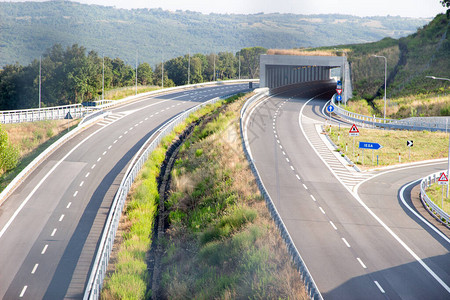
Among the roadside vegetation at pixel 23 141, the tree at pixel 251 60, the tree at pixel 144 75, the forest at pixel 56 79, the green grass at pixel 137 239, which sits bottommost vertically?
the green grass at pixel 137 239

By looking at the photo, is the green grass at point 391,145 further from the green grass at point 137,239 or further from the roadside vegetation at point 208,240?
the green grass at point 137,239

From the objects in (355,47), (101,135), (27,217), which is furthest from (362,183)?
(355,47)

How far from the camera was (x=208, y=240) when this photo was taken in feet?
69.7

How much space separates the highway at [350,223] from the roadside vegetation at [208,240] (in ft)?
6.11

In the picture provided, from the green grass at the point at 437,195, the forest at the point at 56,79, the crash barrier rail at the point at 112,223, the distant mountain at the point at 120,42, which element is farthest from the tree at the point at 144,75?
the green grass at the point at 437,195

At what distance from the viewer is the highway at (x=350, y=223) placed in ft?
53.9

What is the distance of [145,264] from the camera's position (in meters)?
19.3

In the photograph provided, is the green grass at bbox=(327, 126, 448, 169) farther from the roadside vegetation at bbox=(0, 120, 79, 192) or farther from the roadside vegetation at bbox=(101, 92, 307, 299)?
the roadside vegetation at bbox=(0, 120, 79, 192)

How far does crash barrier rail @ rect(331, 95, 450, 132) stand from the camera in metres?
49.3

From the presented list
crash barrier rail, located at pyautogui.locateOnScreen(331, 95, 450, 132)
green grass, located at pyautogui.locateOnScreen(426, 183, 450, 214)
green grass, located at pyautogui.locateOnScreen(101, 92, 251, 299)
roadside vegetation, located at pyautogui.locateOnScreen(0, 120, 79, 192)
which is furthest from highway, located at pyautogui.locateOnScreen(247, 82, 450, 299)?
roadside vegetation, located at pyautogui.locateOnScreen(0, 120, 79, 192)

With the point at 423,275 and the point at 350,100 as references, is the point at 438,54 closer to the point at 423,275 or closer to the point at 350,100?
the point at 350,100

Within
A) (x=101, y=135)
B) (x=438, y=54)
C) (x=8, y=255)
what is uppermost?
(x=438, y=54)

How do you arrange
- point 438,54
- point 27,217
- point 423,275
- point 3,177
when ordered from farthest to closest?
1. point 438,54
2. point 3,177
3. point 27,217
4. point 423,275

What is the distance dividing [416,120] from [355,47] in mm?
37081
